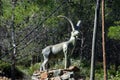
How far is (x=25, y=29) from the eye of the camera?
1722 cm

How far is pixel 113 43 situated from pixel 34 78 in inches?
471

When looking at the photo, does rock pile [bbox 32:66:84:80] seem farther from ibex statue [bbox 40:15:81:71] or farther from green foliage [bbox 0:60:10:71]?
green foliage [bbox 0:60:10:71]

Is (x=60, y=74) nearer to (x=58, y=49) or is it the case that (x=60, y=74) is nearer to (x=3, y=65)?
(x=58, y=49)

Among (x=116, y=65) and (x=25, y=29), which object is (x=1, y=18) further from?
(x=116, y=65)

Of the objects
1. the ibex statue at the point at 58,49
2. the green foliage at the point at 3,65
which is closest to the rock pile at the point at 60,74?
the ibex statue at the point at 58,49

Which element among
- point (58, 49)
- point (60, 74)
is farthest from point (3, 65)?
point (60, 74)

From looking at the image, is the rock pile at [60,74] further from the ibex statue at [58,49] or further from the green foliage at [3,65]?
the green foliage at [3,65]

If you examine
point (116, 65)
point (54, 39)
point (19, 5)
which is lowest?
point (116, 65)

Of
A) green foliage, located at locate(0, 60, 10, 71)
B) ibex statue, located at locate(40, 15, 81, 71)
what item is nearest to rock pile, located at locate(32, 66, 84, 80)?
ibex statue, located at locate(40, 15, 81, 71)

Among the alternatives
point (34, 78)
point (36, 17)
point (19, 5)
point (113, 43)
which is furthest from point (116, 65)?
point (34, 78)

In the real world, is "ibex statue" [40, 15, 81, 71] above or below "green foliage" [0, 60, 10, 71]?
above

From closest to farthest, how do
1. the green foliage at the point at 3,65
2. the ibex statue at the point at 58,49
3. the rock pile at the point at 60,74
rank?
the rock pile at the point at 60,74, the ibex statue at the point at 58,49, the green foliage at the point at 3,65

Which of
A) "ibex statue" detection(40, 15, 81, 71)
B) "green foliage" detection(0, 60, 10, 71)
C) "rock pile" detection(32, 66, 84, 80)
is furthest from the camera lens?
"green foliage" detection(0, 60, 10, 71)

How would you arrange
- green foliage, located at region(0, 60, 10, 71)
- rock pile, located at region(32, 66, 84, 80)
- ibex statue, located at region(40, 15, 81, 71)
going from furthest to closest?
1. green foliage, located at region(0, 60, 10, 71)
2. ibex statue, located at region(40, 15, 81, 71)
3. rock pile, located at region(32, 66, 84, 80)
